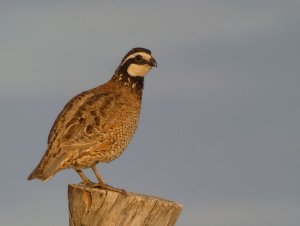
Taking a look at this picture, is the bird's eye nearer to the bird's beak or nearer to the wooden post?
the bird's beak

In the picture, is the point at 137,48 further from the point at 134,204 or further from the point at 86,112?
the point at 134,204

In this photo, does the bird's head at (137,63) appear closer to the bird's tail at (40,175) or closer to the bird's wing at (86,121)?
the bird's wing at (86,121)

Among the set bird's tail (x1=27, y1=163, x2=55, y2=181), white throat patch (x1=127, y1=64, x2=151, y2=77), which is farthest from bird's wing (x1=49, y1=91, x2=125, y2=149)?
white throat patch (x1=127, y1=64, x2=151, y2=77)

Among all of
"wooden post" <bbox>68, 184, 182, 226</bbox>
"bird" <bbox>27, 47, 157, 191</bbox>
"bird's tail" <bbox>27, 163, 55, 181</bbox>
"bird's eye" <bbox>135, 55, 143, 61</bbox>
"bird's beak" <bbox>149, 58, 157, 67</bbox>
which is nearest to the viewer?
"wooden post" <bbox>68, 184, 182, 226</bbox>

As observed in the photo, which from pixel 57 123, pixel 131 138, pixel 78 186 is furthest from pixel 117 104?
pixel 78 186

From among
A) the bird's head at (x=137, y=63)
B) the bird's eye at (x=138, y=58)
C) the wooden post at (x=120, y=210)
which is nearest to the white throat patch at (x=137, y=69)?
the bird's head at (x=137, y=63)

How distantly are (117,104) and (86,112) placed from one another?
0.94 metres

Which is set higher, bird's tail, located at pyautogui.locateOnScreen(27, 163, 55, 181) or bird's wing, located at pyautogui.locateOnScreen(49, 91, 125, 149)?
bird's wing, located at pyautogui.locateOnScreen(49, 91, 125, 149)

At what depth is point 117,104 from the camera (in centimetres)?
1209

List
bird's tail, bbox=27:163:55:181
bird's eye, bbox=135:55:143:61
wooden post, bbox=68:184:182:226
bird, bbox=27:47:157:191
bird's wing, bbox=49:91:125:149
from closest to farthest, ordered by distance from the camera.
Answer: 1. wooden post, bbox=68:184:182:226
2. bird's tail, bbox=27:163:55:181
3. bird, bbox=27:47:157:191
4. bird's wing, bbox=49:91:125:149
5. bird's eye, bbox=135:55:143:61

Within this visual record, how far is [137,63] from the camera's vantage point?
1348cm

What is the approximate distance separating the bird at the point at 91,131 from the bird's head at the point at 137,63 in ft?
1.49

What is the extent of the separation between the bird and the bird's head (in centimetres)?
45

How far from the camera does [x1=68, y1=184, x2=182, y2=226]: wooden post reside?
7.87 metres
